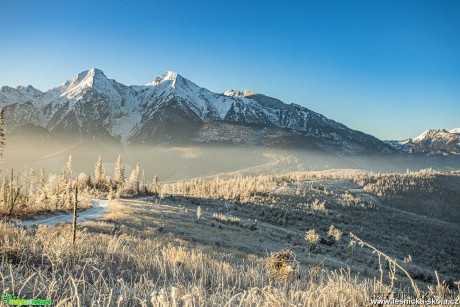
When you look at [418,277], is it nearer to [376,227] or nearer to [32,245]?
[32,245]

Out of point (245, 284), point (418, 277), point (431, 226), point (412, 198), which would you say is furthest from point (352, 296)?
point (412, 198)

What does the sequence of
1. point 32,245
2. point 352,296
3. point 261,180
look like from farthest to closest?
point 261,180, point 32,245, point 352,296

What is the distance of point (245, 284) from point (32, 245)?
3.73 m

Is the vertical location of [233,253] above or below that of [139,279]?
below

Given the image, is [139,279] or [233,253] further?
[233,253]

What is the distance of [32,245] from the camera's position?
5977 millimetres

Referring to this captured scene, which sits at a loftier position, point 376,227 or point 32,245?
point 32,245

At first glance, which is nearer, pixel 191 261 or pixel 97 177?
pixel 191 261

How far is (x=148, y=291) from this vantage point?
13.7ft

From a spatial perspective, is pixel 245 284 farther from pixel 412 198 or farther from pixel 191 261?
pixel 412 198

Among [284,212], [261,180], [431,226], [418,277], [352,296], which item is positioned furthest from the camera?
[261,180]

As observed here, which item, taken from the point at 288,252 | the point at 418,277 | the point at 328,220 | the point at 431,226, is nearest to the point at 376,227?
the point at 328,220

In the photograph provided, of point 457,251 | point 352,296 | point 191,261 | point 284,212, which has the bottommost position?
point 457,251

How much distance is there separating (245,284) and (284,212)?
254 feet
